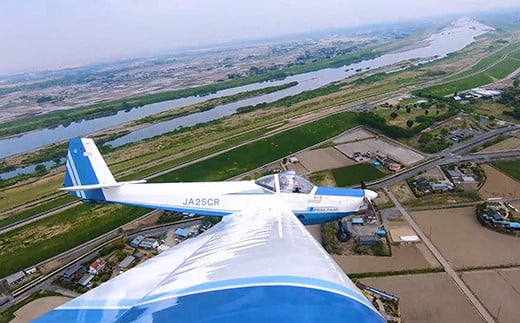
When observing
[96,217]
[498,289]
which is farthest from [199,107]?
[498,289]

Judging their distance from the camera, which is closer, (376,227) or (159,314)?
(159,314)

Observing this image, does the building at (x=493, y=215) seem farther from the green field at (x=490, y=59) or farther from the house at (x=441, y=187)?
the green field at (x=490, y=59)

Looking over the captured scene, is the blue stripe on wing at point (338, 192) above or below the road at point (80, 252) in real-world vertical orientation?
above

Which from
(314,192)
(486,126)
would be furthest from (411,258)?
(486,126)

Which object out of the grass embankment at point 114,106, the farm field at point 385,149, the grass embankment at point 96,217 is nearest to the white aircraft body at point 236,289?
the grass embankment at point 96,217

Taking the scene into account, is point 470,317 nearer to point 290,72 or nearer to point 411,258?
point 411,258

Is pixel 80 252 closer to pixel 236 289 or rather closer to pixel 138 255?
pixel 138 255
